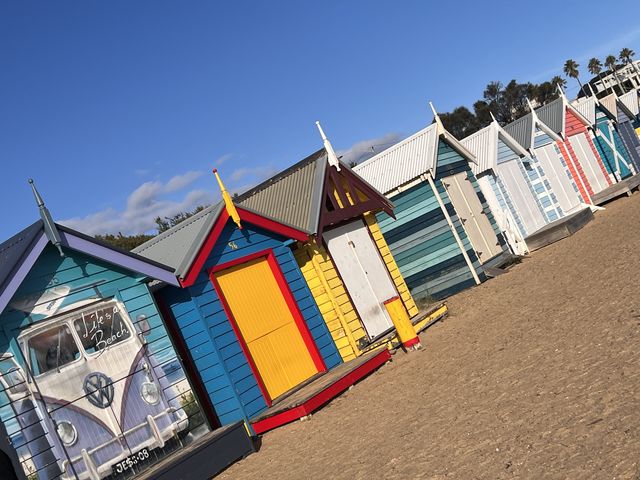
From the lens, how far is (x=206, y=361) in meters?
11.1

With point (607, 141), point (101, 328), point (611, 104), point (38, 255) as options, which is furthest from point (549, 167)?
point (38, 255)

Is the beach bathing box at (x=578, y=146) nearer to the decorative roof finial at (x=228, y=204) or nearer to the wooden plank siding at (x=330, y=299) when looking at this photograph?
the wooden plank siding at (x=330, y=299)

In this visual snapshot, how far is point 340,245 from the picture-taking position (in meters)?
14.6

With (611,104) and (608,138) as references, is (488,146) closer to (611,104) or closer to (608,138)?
(608,138)

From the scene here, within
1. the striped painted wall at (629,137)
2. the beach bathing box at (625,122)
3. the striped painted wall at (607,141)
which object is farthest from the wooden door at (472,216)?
the striped painted wall at (629,137)

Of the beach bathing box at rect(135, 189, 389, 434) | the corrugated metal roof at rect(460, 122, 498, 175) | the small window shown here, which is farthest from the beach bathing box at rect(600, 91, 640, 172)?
the small window

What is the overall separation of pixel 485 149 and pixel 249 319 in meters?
13.6

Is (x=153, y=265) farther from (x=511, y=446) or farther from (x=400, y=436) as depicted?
(x=511, y=446)

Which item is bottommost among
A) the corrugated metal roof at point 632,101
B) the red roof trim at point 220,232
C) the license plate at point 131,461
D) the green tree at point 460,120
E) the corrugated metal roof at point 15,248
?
the license plate at point 131,461

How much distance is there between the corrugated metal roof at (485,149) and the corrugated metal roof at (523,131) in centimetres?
261

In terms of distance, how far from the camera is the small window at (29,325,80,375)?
8653 mm

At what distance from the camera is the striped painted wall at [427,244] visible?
18734 millimetres

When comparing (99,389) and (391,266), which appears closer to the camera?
(99,389)

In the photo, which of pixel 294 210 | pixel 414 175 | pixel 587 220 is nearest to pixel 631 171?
pixel 587 220
